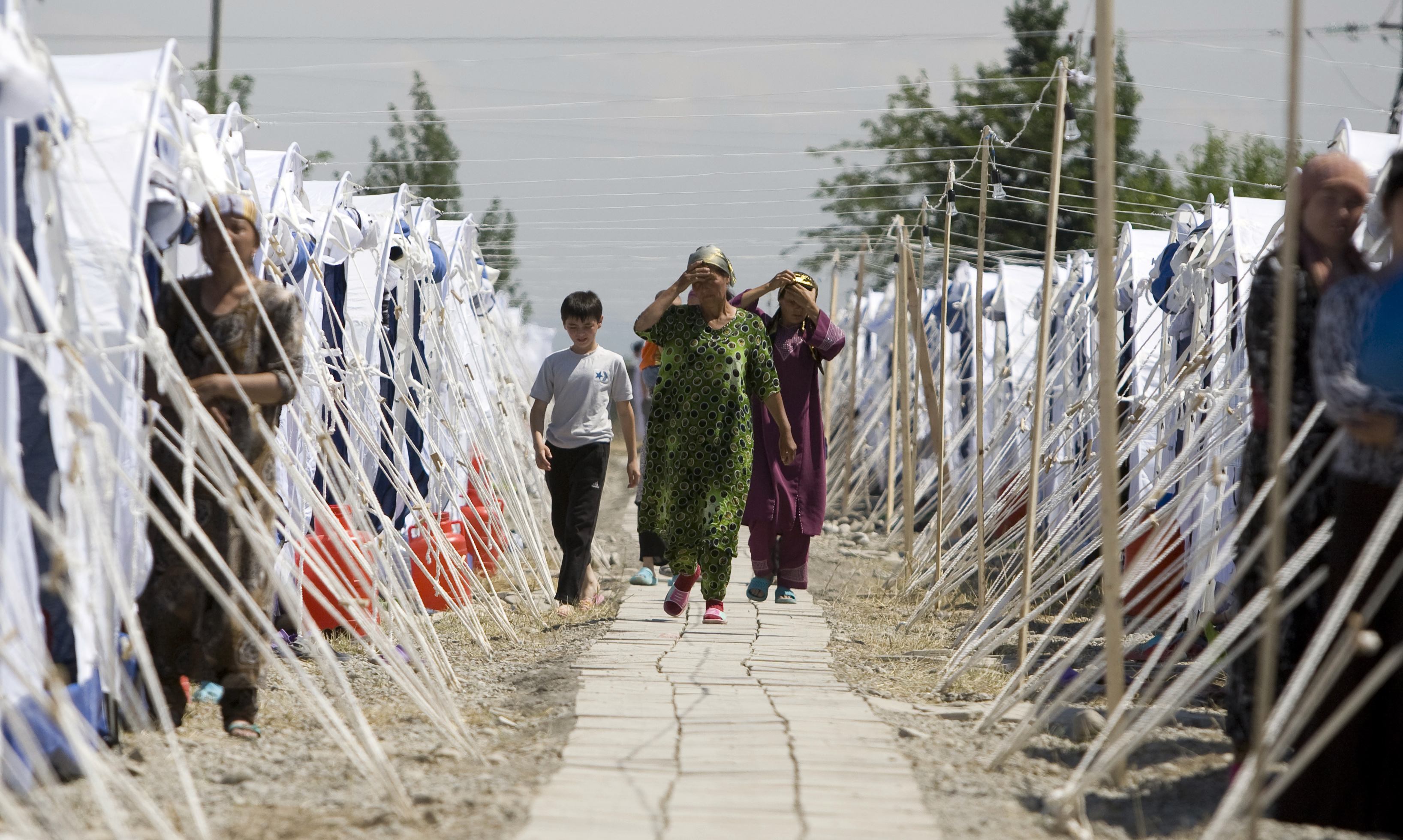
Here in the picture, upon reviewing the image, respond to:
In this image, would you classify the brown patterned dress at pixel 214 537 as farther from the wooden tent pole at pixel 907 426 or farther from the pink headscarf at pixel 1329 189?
the wooden tent pole at pixel 907 426

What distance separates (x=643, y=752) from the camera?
3449 millimetres

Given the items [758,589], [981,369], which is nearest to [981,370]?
[981,369]

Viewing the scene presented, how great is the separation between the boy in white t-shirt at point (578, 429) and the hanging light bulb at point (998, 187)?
1.89 metres

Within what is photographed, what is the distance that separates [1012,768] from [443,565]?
3.26 metres

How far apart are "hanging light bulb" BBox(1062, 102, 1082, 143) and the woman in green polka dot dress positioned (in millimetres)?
1461

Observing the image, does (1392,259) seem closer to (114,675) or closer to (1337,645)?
(1337,645)

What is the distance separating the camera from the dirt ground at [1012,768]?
2934 mm

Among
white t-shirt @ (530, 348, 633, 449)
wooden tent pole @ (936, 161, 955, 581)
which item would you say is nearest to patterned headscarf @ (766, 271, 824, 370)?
wooden tent pole @ (936, 161, 955, 581)

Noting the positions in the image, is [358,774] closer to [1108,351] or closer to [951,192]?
[1108,351]

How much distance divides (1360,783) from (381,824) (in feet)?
6.55

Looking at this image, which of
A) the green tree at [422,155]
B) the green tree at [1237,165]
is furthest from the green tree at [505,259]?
the green tree at [1237,165]

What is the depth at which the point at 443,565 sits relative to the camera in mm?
6082

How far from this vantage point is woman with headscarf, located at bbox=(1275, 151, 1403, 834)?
2.69 meters

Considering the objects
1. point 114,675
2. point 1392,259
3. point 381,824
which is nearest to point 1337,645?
point 1392,259
